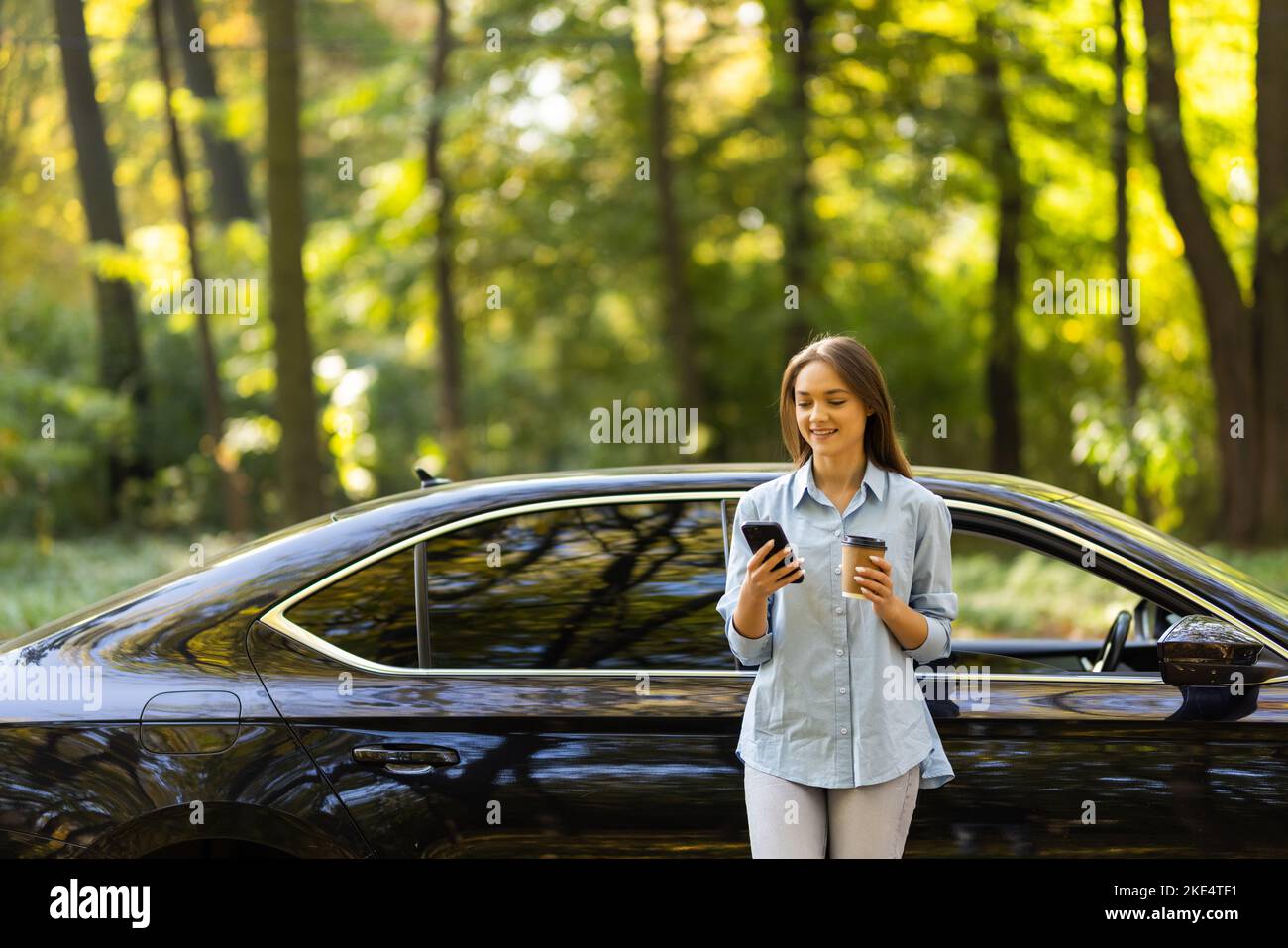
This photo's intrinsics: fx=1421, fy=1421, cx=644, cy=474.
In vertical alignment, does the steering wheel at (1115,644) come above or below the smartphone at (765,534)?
below

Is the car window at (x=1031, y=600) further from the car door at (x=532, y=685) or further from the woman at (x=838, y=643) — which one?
the woman at (x=838, y=643)

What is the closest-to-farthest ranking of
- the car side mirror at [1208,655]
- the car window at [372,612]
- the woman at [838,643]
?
the woman at [838,643], the car side mirror at [1208,655], the car window at [372,612]

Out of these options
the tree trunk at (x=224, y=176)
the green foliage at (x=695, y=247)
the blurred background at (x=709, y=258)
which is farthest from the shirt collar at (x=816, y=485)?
the tree trunk at (x=224, y=176)

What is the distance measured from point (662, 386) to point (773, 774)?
17.8m

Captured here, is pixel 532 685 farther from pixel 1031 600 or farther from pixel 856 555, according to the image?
pixel 1031 600

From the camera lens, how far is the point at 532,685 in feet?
11.2

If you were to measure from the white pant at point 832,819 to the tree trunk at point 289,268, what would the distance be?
8.86 metres

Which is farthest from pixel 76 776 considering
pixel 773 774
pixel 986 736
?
pixel 986 736

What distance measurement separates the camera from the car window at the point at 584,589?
11.5ft

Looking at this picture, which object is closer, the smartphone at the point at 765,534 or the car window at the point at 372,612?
the smartphone at the point at 765,534

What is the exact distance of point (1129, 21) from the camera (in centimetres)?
1606

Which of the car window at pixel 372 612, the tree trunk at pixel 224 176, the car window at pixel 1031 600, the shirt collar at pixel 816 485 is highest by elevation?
the tree trunk at pixel 224 176

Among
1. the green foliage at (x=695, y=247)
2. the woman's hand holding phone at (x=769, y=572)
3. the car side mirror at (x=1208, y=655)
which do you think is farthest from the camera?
the green foliage at (x=695, y=247)

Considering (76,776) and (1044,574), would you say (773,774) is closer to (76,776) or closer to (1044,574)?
(76,776)
